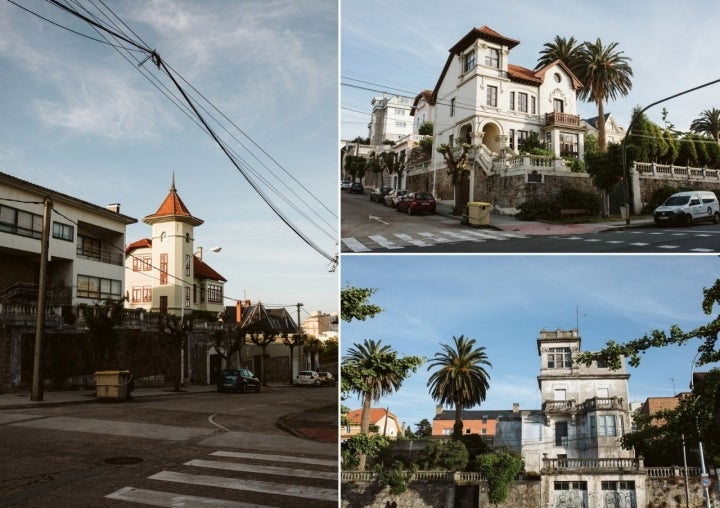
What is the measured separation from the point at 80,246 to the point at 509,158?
30.7m

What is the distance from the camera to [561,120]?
10055mm

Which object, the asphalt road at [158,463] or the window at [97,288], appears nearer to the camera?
the asphalt road at [158,463]

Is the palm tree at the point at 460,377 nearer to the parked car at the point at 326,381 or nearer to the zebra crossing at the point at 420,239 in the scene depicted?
the zebra crossing at the point at 420,239

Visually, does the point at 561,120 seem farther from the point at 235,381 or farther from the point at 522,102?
the point at 235,381

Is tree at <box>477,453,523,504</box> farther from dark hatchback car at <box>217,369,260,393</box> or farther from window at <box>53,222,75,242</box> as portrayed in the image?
window at <box>53,222,75,242</box>

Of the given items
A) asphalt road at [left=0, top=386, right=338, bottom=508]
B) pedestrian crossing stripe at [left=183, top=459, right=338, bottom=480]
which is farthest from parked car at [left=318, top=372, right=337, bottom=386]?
pedestrian crossing stripe at [left=183, top=459, right=338, bottom=480]

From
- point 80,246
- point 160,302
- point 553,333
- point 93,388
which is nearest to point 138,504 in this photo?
point 553,333

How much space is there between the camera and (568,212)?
8.44 m

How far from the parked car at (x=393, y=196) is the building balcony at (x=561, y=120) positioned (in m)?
2.63

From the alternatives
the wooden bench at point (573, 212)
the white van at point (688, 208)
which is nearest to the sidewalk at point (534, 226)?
the wooden bench at point (573, 212)

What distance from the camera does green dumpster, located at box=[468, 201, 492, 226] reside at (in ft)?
24.7

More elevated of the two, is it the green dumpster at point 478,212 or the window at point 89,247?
the window at point 89,247

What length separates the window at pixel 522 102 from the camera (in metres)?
9.20

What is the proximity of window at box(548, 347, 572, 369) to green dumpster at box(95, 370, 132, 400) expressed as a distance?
15.5 m
